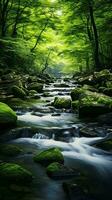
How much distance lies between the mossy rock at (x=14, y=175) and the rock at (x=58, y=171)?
408mm

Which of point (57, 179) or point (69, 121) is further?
point (69, 121)

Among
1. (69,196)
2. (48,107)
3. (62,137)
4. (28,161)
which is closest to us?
(69,196)

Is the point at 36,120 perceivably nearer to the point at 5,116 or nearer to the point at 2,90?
the point at 5,116

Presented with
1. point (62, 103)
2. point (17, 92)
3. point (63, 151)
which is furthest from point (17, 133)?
point (17, 92)

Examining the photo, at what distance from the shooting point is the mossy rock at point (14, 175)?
5.38m

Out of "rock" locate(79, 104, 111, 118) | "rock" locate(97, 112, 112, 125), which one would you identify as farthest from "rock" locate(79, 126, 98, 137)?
"rock" locate(79, 104, 111, 118)

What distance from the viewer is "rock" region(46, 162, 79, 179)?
576 centimetres

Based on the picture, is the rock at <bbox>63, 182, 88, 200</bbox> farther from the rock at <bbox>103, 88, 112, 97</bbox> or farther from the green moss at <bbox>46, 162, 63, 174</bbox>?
the rock at <bbox>103, 88, 112, 97</bbox>

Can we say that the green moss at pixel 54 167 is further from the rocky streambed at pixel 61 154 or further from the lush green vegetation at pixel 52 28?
A: the lush green vegetation at pixel 52 28

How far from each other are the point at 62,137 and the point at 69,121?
67.7 inches

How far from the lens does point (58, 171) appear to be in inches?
229

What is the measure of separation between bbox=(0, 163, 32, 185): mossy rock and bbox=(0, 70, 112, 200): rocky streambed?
6 cm

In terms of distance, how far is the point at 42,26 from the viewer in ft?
95.2

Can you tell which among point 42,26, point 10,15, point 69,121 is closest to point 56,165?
point 69,121
